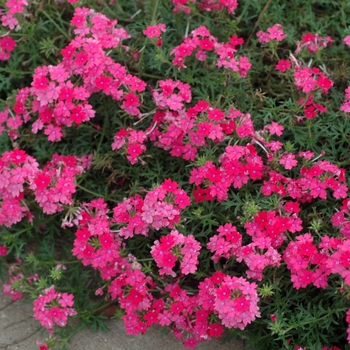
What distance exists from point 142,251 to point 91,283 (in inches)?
17.2

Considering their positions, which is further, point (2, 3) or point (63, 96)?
point (2, 3)

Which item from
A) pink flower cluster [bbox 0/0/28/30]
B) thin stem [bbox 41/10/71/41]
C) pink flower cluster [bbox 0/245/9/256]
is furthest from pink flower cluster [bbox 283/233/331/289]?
pink flower cluster [bbox 0/0/28/30]

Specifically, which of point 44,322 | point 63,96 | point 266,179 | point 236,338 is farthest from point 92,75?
point 236,338

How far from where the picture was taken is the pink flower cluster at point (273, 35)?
3521mm

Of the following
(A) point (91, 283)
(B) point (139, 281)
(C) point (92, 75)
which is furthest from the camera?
(A) point (91, 283)

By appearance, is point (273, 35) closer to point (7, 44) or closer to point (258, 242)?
point (258, 242)

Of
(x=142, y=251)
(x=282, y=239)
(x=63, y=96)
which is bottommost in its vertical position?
(x=142, y=251)

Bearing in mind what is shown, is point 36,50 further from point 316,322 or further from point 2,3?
point 316,322

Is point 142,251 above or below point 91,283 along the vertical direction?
above

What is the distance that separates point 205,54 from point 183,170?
71 cm

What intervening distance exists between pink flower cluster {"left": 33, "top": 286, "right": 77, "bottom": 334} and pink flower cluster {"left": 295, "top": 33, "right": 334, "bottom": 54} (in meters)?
1.99

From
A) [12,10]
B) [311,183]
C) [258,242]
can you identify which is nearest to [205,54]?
[311,183]

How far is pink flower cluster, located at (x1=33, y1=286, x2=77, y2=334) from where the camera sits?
319 cm

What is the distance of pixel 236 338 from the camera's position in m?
3.30
